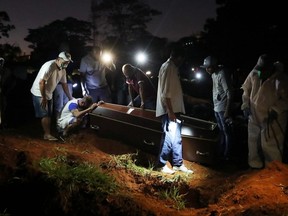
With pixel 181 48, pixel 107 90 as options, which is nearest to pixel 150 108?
pixel 107 90

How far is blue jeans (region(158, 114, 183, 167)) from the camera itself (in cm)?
557

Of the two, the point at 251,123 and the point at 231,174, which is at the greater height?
the point at 251,123

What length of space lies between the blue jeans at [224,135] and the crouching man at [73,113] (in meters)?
2.75

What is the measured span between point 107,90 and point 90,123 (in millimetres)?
1278

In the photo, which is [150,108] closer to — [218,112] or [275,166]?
[218,112]

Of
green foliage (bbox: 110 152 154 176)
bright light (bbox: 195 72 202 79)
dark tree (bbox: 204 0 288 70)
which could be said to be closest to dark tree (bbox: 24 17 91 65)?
bright light (bbox: 195 72 202 79)

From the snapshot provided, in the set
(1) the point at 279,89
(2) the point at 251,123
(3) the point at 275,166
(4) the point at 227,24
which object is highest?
(4) the point at 227,24

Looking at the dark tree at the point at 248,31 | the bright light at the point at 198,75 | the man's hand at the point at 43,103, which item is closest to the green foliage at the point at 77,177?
the man's hand at the point at 43,103

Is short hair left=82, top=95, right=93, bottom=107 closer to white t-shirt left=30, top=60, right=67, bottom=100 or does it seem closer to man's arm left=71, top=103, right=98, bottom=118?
man's arm left=71, top=103, right=98, bottom=118

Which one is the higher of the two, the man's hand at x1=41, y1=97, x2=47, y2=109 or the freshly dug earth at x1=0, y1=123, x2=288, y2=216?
the man's hand at x1=41, y1=97, x2=47, y2=109

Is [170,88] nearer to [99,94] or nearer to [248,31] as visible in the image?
[99,94]

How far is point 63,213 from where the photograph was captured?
3725 millimetres

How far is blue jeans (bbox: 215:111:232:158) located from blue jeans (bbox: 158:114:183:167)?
2.99 feet

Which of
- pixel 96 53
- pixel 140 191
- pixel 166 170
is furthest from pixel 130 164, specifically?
pixel 96 53
